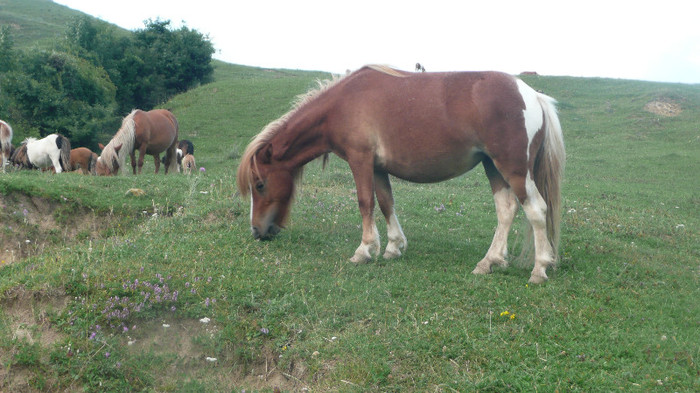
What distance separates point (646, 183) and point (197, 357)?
15.4 meters

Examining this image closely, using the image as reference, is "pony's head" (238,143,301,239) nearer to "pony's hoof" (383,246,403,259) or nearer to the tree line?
"pony's hoof" (383,246,403,259)

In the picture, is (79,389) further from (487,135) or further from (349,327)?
(487,135)

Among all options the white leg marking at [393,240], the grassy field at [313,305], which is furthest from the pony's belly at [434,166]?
the grassy field at [313,305]

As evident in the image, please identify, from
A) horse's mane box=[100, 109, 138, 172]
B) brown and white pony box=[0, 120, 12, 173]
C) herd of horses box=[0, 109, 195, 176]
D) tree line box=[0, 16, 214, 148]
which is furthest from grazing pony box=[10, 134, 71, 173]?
tree line box=[0, 16, 214, 148]

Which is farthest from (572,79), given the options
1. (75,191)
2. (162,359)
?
(162,359)

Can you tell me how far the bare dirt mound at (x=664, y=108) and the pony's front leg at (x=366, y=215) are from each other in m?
25.1

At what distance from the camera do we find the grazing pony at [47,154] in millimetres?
16344

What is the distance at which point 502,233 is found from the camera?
6.78 metres

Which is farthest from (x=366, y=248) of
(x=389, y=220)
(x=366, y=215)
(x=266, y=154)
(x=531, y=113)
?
(x=531, y=113)

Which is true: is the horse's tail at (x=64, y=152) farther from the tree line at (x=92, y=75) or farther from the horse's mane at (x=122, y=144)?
the tree line at (x=92, y=75)

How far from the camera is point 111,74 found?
109 ft

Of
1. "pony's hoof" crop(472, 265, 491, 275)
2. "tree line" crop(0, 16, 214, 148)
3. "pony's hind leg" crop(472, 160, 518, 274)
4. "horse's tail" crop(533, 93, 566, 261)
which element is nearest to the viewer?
"horse's tail" crop(533, 93, 566, 261)

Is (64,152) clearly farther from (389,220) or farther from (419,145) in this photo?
(419,145)

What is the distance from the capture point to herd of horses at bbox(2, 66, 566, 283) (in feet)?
20.6
